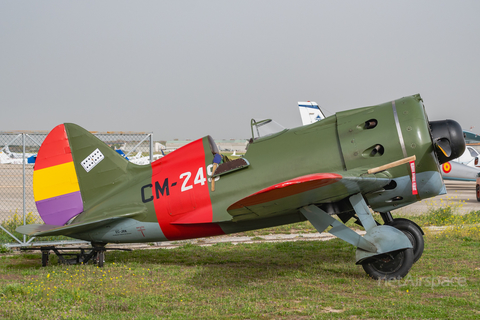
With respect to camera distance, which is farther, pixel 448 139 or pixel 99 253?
pixel 99 253

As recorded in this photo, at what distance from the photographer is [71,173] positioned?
7926 mm

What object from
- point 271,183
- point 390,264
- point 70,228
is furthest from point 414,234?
point 70,228

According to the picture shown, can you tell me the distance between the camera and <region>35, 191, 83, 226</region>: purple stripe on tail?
771 centimetres

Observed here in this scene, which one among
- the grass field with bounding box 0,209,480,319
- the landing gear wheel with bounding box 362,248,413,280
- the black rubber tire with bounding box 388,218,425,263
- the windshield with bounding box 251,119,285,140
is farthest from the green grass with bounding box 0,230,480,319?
the windshield with bounding box 251,119,285,140

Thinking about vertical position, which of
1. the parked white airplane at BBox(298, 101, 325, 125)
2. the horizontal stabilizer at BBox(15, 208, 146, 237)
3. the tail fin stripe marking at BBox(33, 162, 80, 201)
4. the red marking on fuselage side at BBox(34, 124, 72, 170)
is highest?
the parked white airplane at BBox(298, 101, 325, 125)

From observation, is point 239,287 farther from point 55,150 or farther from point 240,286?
point 55,150

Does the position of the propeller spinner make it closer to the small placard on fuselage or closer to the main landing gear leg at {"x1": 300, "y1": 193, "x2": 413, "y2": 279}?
the main landing gear leg at {"x1": 300, "y1": 193, "x2": 413, "y2": 279}

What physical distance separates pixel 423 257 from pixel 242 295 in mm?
4044

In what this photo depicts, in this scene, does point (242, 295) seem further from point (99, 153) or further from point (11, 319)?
point (99, 153)

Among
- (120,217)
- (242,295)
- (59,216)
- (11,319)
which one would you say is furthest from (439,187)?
(59,216)

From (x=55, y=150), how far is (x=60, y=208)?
1.10 metres

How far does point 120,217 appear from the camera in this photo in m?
7.22

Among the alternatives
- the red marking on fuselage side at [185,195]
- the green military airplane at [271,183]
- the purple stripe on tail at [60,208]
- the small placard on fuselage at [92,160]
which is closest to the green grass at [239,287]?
the green military airplane at [271,183]

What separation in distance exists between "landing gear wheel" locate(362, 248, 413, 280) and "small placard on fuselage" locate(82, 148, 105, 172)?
5.02m
